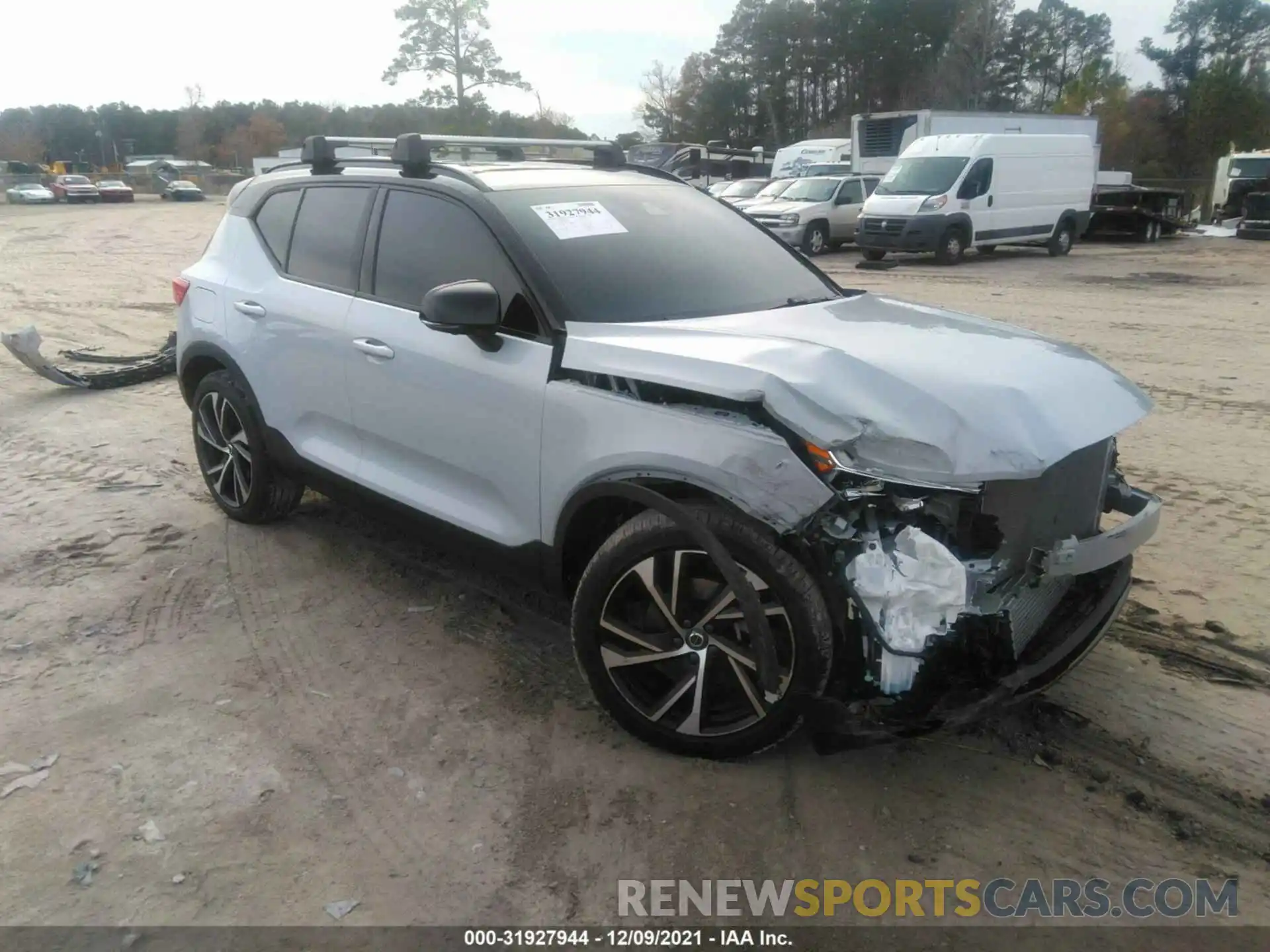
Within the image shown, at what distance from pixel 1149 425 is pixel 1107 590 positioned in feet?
13.3

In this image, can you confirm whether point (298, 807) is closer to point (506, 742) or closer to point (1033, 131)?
point (506, 742)

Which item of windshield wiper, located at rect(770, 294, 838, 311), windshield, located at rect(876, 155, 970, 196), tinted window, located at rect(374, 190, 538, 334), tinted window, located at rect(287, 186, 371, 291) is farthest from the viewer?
windshield, located at rect(876, 155, 970, 196)

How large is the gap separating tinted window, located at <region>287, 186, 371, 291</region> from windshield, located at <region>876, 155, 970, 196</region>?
16331mm

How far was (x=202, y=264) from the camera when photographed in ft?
16.9

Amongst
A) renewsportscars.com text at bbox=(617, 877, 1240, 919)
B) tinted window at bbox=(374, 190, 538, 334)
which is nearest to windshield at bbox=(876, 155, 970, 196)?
tinted window at bbox=(374, 190, 538, 334)

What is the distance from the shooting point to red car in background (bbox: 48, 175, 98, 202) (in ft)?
152

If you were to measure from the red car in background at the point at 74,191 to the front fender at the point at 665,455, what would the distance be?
5156 cm

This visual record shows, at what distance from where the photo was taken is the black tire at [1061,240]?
20.9 meters

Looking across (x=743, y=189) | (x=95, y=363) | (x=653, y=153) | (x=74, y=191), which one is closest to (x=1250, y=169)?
(x=743, y=189)

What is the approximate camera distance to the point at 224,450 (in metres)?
5.12

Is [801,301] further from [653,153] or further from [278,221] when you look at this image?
[653,153]

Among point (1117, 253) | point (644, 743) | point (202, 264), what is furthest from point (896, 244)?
point (644, 743)

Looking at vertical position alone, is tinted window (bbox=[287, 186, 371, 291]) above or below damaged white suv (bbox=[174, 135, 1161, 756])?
above

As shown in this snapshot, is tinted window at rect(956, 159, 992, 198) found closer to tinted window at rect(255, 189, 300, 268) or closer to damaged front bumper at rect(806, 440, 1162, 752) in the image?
tinted window at rect(255, 189, 300, 268)
